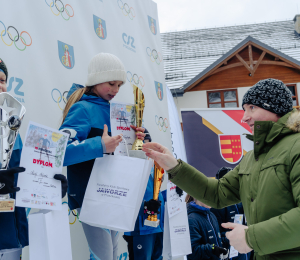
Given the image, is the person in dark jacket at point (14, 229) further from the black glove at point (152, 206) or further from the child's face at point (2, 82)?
the black glove at point (152, 206)

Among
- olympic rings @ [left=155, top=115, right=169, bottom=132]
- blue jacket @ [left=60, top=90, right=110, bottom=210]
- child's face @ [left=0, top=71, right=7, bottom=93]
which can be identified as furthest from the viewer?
olympic rings @ [left=155, top=115, right=169, bottom=132]

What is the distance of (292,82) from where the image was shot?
11.1 metres

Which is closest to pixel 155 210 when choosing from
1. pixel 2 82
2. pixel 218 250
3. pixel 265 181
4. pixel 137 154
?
pixel 137 154

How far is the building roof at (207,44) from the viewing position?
11766 mm

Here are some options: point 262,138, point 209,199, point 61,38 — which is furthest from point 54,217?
point 61,38

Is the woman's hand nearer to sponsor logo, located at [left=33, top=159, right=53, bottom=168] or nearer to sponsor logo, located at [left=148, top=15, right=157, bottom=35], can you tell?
sponsor logo, located at [left=33, top=159, right=53, bottom=168]

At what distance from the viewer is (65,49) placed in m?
2.40

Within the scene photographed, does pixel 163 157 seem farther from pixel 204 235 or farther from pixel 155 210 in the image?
pixel 204 235

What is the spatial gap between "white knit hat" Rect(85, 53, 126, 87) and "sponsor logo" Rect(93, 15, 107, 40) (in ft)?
3.11

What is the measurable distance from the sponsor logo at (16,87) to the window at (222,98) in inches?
384

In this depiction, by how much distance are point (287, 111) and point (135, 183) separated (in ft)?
2.85

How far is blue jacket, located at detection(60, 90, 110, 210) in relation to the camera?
1.62 meters

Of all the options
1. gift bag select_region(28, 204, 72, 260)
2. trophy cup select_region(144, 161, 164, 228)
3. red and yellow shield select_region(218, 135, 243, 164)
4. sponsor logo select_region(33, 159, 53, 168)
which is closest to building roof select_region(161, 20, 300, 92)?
red and yellow shield select_region(218, 135, 243, 164)

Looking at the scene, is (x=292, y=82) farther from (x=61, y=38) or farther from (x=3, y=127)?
(x=3, y=127)
